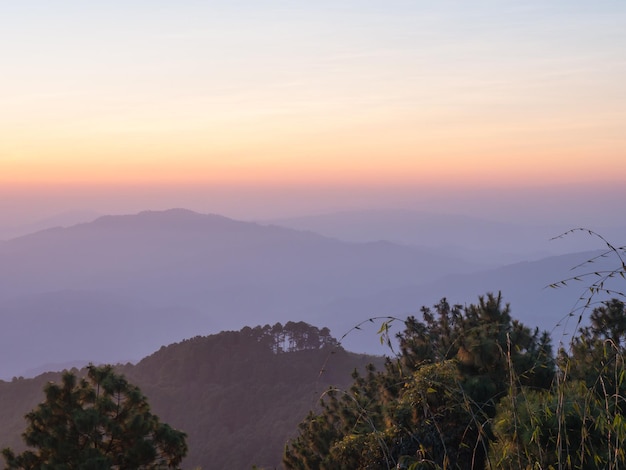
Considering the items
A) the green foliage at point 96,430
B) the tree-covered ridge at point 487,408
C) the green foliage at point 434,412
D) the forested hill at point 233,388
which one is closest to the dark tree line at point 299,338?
the forested hill at point 233,388

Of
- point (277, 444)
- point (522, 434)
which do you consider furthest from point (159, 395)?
point (522, 434)

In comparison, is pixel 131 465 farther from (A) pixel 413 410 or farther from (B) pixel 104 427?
(A) pixel 413 410

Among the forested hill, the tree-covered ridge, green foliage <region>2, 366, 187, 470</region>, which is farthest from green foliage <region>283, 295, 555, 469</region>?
the forested hill

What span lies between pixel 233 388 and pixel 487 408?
70.6 metres

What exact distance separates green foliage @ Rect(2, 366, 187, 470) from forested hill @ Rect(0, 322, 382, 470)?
151 feet

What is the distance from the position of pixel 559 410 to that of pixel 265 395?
77.5 meters

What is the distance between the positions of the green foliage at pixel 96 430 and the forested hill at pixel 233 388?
46075 millimetres

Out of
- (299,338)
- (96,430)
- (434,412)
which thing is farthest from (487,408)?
(299,338)

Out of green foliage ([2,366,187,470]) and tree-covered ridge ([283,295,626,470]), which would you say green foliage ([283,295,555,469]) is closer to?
tree-covered ridge ([283,295,626,470])

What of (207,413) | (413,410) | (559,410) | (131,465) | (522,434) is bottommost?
(207,413)

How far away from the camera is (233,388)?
3226 inches

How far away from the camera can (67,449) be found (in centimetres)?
1386

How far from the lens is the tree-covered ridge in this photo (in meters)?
4.30

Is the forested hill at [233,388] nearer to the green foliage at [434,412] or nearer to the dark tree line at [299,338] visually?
the dark tree line at [299,338]
